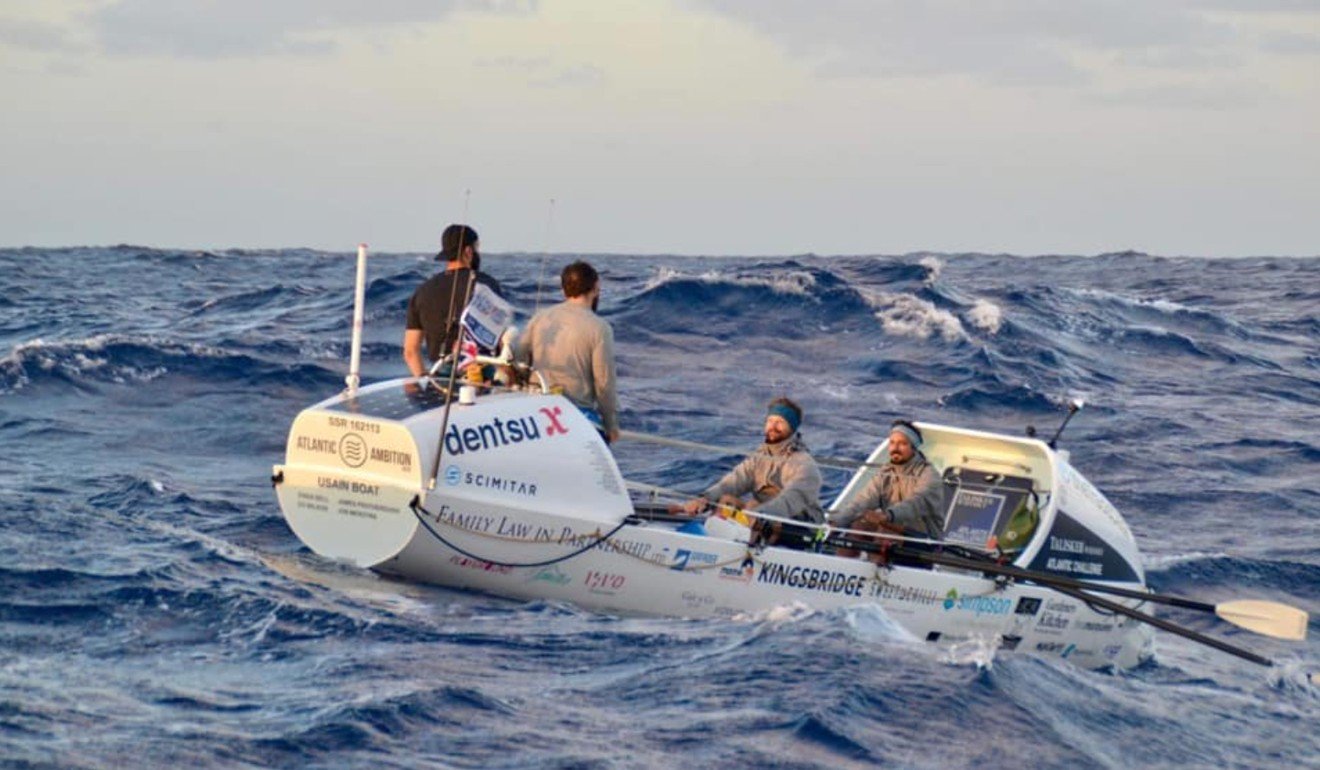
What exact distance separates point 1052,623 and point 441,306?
15.4ft

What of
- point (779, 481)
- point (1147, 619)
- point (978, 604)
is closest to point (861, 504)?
A: point (779, 481)

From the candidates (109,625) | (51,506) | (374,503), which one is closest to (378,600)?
(374,503)

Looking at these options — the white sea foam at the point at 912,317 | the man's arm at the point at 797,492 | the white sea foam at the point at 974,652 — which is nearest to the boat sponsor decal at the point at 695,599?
the man's arm at the point at 797,492

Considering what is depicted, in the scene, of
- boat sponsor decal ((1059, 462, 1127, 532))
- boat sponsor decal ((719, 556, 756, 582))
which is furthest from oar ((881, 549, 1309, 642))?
boat sponsor decal ((1059, 462, 1127, 532))

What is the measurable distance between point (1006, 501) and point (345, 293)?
20771 millimetres

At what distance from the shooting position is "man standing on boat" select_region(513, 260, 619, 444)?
11.7 meters

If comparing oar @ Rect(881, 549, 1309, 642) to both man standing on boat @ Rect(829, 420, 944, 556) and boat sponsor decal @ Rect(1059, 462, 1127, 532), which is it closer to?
man standing on boat @ Rect(829, 420, 944, 556)

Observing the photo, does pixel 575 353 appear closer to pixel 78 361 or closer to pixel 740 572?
pixel 740 572

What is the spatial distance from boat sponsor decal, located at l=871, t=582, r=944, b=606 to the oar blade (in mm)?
1946

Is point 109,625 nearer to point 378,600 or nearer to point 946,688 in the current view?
point 378,600

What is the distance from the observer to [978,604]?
39.1ft

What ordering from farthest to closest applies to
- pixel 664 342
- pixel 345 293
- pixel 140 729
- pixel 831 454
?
pixel 345 293, pixel 664 342, pixel 831 454, pixel 140 729

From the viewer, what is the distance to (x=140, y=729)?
26.2 ft

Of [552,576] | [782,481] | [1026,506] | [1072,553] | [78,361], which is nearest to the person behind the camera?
[552,576]
